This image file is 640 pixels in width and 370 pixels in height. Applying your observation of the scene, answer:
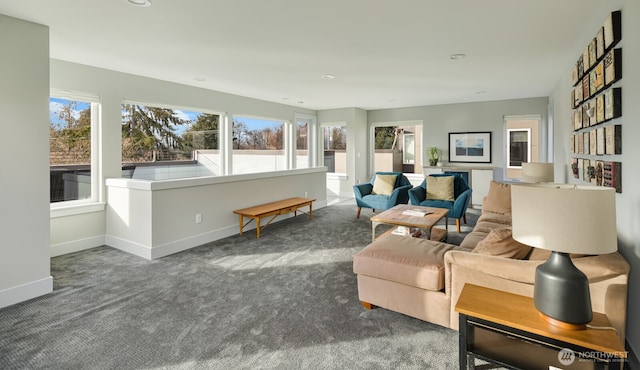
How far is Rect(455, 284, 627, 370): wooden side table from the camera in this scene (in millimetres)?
1405

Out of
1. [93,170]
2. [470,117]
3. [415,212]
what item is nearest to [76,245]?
[93,170]

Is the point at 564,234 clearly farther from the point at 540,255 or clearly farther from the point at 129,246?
the point at 129,246

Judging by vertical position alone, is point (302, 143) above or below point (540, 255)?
above

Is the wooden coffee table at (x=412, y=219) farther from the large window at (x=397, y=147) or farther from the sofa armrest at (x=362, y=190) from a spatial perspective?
the large window at (x=397, y=147)

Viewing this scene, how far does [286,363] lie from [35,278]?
250 cm

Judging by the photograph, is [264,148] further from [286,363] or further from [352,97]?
[286,363]

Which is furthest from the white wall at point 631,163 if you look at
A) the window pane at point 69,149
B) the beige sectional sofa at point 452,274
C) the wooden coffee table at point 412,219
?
the window pane at point 69,149

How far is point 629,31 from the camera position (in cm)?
193

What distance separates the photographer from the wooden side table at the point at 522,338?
1405mm

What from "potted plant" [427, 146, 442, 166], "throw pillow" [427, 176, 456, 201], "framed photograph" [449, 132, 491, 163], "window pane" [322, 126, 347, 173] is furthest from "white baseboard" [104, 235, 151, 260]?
"framed photograph" [449, 132, 491, 163]

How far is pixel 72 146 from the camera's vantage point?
4.28 m

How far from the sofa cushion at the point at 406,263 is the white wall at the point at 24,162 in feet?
9.24

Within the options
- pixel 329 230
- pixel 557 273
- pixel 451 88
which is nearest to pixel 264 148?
pixel 329 230

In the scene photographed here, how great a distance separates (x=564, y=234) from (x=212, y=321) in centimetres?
226
